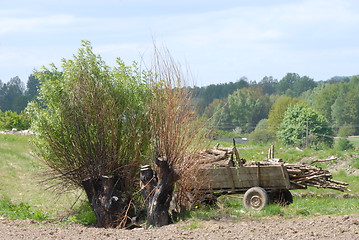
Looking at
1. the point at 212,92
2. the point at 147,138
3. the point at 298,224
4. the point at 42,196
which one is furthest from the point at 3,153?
the point at 212,92

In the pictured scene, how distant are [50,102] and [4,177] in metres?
7.12

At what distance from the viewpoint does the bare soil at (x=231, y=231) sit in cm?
792

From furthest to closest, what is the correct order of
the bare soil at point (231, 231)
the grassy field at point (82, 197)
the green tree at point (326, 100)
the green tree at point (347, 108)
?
the green tree at point (326, 100) → the green tree at point (347, 108) → the grassy field at point (82, 197) → the bare soil at point (231, 231)

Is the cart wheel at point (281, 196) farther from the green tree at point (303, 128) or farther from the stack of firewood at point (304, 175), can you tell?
the green tree at point (303, 128)

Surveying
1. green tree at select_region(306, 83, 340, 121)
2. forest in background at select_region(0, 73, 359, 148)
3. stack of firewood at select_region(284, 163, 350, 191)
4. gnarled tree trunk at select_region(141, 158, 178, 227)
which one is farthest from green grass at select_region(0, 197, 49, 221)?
green tree at select_region(306, 83, 340, 121)

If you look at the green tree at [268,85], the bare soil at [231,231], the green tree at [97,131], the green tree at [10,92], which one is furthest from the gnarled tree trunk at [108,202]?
the green tree at [268,85]

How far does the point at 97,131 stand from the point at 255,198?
12.4ft

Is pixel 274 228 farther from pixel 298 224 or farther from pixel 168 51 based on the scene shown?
pixel 168 51

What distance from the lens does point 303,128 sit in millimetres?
64625

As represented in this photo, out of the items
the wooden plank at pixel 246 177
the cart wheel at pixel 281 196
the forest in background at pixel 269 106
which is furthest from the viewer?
the forest in background at pixel 269 106

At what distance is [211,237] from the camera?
26.1ft

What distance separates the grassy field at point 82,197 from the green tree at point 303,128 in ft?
135

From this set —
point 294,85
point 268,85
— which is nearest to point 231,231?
point 294,85

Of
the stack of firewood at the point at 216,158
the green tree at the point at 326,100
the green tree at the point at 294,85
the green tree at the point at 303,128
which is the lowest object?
the green tree at the point at 303,128
